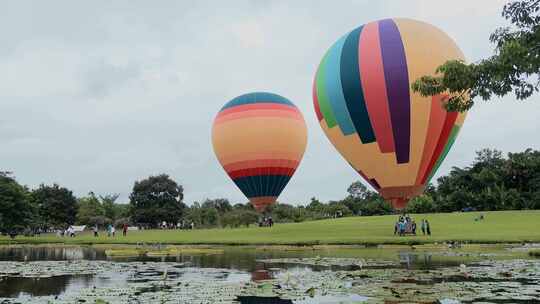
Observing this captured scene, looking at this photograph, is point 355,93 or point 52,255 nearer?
point 52,255

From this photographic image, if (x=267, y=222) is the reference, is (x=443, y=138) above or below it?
above

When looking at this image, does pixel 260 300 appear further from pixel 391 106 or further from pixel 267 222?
pixel 267 222

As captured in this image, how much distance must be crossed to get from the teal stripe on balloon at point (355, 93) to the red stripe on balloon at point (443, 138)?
362 centimetres

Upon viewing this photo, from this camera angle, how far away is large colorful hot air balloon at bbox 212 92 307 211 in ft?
151

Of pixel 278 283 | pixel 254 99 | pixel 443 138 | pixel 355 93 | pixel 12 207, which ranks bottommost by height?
pixel 278 283

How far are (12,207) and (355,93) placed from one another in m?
34.4

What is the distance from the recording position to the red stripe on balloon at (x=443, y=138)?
30.0m

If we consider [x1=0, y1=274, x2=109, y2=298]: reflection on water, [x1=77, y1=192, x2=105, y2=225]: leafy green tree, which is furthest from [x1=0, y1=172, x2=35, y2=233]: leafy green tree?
[x1=77, y1=192, x2=105, y2=225]: leafy green tree

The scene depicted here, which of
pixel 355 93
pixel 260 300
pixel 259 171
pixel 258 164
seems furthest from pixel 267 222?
pixel 260 300

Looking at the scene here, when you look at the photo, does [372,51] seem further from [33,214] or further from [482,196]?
[482,196]

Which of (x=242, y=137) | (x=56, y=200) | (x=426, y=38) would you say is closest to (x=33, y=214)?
(x=242, y=137)

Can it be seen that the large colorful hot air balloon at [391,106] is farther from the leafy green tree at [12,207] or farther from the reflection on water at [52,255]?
the leafy green tree at [12,207]

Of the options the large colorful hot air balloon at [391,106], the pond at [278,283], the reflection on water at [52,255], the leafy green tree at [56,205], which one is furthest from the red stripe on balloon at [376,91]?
Result: the leafy green tree at [56,205]

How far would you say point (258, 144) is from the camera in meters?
46.0
